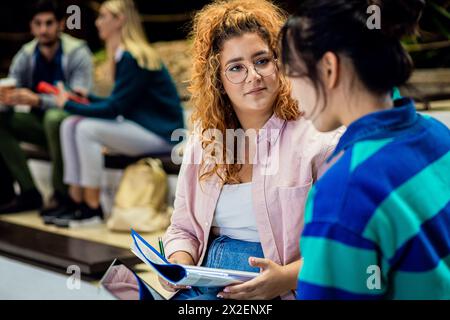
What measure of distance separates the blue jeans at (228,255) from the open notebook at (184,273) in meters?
0.16

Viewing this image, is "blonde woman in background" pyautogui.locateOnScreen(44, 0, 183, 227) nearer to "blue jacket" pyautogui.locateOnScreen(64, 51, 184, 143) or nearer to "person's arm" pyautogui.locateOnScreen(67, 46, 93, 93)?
"blue jacket" pyautogui.locateOnScreen(64, 51, 184, 143)

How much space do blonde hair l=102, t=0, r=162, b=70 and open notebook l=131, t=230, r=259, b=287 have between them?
264cm

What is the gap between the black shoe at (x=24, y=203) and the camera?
457cm

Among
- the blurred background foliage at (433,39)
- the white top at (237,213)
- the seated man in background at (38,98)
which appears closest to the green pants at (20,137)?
the seated man in background at (38,98)

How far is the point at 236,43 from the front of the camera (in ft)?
5.06

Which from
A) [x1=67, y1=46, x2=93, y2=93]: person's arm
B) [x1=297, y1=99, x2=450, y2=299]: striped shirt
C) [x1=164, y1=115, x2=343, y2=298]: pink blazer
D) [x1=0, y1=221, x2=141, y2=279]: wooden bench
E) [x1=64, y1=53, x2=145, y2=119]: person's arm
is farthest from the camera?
[x1=67, y1=46, x2=93, y2=93]: person's arm

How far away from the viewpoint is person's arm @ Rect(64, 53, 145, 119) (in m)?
3.89

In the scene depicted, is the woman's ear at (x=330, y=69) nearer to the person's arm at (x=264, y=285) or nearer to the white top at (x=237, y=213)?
the person's arm at (x=264, y=285)

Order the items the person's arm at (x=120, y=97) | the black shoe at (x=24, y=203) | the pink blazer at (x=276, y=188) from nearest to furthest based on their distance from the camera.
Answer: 1. the pink blazer at (x=276, y=188)
2. the person's arm at (x=120, y=97)
3. the black shoe at (x=24, y=203)

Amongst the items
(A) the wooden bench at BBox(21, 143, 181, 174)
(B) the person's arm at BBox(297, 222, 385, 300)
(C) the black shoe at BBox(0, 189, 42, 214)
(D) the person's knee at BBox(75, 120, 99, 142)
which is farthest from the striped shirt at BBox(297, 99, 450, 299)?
(C) the black shoe at BBox(0, 189, 42, 214)

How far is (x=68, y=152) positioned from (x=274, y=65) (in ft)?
9.13
